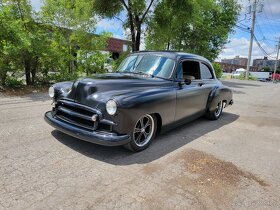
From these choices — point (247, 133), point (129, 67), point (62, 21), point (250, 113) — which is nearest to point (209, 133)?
point (247, 133)

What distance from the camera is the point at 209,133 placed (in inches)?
239

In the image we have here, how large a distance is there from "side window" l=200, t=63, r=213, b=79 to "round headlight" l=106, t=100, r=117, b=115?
325 centimetres

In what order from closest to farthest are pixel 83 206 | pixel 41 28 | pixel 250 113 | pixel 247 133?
1. pixel 83 206
2. pixel 247 133
3. pixel 250 113
4. pixel 41 28

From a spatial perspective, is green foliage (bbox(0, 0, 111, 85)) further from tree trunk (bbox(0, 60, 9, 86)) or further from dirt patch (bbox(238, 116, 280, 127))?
dirt patch (bbox(238, 116, 280, 127))

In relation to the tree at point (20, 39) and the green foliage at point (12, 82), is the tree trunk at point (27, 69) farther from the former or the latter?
the green foliage at point (12, 82)

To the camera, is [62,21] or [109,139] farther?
[62,21]

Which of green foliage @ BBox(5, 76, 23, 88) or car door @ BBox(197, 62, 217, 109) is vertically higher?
car door @ BBox(197, 62, 217, 109)

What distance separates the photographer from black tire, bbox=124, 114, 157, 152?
4359 mm

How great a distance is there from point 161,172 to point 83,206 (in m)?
1.35

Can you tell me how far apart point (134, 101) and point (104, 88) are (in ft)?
1.92

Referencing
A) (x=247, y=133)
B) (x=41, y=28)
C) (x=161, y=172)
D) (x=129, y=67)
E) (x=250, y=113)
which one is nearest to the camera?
(x=161, y=172)

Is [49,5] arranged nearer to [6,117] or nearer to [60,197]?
[6,117]

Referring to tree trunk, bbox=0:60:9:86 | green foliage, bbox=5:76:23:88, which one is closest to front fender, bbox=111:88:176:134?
tree trunk, bbox=0:60:9:86

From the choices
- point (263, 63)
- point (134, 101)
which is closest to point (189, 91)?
point (134, 101)
